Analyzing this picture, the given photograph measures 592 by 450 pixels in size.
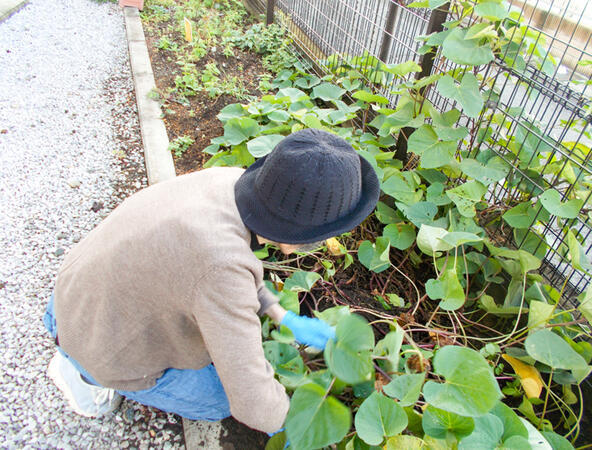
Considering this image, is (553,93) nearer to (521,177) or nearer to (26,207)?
(521,177)

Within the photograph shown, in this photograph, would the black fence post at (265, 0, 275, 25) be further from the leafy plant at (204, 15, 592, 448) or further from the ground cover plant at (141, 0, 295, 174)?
the leafy plant at (204, 15, 592, 448)

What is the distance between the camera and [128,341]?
1.01 meters

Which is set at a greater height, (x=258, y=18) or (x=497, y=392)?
(x=497, y=392)

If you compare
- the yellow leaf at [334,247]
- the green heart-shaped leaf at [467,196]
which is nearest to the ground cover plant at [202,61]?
the yellow leaf at [334,247]

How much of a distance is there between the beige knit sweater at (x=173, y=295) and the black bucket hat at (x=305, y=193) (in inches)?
2.6

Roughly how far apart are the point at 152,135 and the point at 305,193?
2006 mm

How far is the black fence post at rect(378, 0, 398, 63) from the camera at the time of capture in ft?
8.01

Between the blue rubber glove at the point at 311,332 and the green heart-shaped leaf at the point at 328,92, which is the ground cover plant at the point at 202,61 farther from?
the blue rubber glove at the point at 311,332

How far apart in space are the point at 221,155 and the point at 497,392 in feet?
5.72

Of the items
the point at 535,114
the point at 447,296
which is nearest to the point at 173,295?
the point at 447,296

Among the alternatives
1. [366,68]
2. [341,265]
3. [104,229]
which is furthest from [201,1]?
[104,229]

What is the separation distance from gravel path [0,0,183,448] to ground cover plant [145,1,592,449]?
0.61m

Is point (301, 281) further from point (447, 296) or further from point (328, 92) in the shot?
point (328, 92)

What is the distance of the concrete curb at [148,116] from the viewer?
92.4 inches
